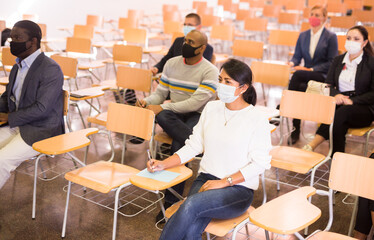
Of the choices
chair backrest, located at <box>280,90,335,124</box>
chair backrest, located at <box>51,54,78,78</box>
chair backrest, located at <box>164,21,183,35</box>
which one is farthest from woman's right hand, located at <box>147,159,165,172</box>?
chair backrest, located at <box>164,21,183,35</box>

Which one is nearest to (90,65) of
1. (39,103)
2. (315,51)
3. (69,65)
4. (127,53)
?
(127,53)

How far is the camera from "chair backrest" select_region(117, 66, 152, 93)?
4355 mm

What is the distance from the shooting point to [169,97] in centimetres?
423

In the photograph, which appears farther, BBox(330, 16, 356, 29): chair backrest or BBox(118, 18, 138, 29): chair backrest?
BBox(118, 18, 138, 29): chair backrest

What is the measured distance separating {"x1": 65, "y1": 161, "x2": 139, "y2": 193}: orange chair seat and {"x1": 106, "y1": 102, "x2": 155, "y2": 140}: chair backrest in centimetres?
29

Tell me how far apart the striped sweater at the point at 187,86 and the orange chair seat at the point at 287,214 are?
4.97 feet

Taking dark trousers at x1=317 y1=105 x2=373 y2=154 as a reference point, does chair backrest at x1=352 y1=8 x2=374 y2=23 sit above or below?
above

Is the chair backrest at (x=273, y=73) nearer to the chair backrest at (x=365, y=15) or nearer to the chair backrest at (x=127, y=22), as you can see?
the chair backrest at (x=127, y=22)

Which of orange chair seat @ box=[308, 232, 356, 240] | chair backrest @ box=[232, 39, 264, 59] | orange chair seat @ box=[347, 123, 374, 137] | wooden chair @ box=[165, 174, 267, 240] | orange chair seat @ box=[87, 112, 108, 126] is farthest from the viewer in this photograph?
chair backrest @ box=[232, 39, 264, 59]

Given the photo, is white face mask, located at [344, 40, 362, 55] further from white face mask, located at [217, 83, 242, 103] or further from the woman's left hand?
the woman's left hand

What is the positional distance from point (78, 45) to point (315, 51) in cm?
347

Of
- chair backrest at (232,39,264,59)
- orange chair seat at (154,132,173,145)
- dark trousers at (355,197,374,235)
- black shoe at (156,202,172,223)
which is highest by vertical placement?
chair backrest at (232,39,264,59)

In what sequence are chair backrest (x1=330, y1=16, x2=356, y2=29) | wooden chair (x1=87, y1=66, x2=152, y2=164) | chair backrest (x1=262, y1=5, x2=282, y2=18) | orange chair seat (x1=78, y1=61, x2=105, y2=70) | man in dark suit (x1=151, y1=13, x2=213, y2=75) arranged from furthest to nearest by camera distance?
chair backrest (x1=262, y1=5, x2=282, y2=18)
chair backrest (x1=330, y1=16, x2=356, y2=29)
orange chair seat (x1=78, y1=61, x2=105, y2=70)
man in dark suit (x1=151, y1=13, x2=213, y2=75)
wooden chair (x1=87, y1=66, x2=152, y2=164)

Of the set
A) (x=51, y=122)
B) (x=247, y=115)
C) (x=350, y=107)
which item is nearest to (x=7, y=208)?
(x=51, y=122)
